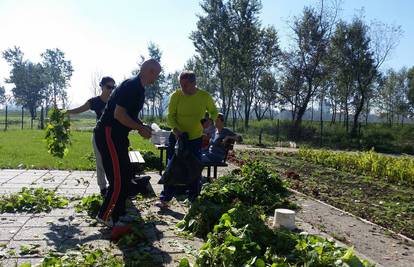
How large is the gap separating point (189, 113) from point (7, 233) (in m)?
2.86

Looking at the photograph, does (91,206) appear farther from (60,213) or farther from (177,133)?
(177,133)

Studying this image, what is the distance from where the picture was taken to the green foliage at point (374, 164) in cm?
1070

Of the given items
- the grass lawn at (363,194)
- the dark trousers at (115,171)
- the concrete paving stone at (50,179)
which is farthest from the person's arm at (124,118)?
the concrete paving stone at (50,179)

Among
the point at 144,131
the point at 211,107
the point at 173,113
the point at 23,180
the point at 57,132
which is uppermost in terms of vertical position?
→ the point at 211,107

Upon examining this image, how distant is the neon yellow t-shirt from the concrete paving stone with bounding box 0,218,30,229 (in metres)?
2.40

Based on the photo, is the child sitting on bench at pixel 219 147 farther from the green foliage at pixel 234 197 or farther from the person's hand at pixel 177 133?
the person's hand at pixel 177 133

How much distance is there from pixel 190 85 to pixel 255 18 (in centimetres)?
3155

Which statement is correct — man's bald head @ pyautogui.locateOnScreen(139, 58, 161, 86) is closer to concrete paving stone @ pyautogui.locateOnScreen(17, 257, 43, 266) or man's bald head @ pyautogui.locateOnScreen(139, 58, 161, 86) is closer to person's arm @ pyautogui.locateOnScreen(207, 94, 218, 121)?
person's arm @ pyautogui.locateOnScreen(207, 94, 218, 121)

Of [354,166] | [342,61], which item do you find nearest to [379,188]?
[354,166]

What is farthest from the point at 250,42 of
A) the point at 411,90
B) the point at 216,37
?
the point at 411,90

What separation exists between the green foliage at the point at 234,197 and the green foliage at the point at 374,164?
422 cm

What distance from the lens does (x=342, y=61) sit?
34.6 metres

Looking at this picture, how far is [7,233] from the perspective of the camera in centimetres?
Result: 467

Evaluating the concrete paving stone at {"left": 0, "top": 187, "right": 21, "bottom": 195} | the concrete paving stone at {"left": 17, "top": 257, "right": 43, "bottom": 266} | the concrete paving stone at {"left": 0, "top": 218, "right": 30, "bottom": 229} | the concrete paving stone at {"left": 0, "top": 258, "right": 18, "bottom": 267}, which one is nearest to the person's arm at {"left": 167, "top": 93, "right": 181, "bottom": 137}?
the concrete paving stone at {"left": 0, "top": 218, "right": 30, "bottom": 229}
